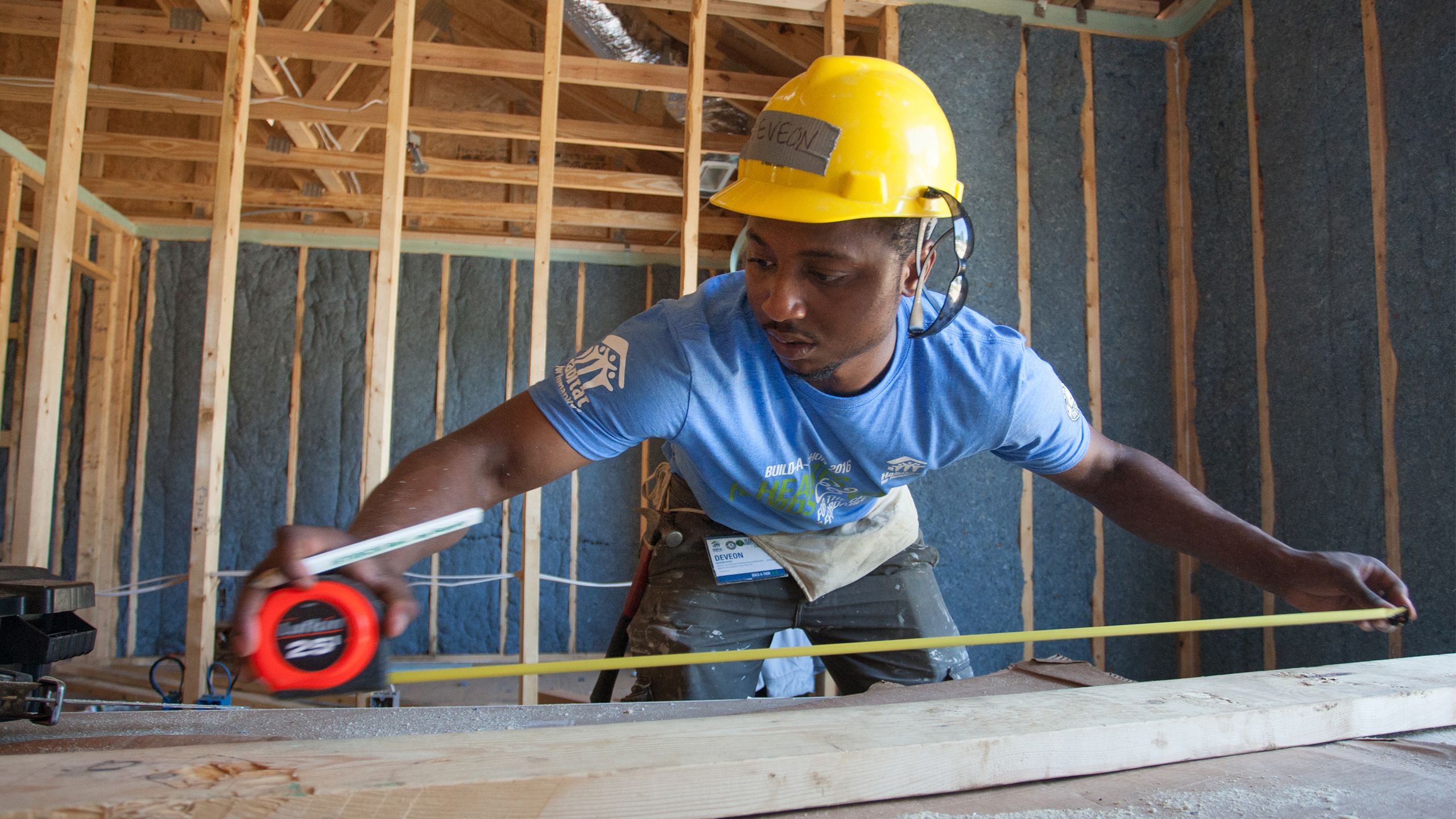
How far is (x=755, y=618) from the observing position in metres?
→ 2.05

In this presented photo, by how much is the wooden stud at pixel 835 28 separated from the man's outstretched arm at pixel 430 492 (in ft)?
8.50

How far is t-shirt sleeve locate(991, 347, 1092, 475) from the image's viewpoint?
5.73ft

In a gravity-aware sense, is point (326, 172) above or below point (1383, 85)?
above

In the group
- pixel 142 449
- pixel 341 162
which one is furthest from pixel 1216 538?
pixel 142 449

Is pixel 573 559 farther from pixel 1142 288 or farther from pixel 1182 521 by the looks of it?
pixel 1182 521

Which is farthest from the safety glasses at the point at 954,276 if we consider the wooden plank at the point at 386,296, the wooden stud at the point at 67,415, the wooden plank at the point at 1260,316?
the wooden stud at the point at 67,415

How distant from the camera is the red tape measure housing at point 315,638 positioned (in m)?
0.91

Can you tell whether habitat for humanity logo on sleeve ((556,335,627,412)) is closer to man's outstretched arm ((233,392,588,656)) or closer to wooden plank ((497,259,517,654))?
man's outstretched arm ((233,392,588,656))

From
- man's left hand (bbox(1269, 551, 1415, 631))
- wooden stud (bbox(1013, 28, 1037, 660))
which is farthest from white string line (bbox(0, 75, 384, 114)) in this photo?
man's left hand (bbox(1269, 551, 1415, 631))

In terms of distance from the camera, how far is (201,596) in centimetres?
296

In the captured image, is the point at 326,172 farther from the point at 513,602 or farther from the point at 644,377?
the point at 644,377

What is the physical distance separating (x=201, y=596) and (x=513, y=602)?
3669 millimetres

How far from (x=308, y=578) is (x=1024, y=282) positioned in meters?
3.26

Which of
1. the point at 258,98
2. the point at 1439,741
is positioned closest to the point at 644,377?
the point at 1439,741
